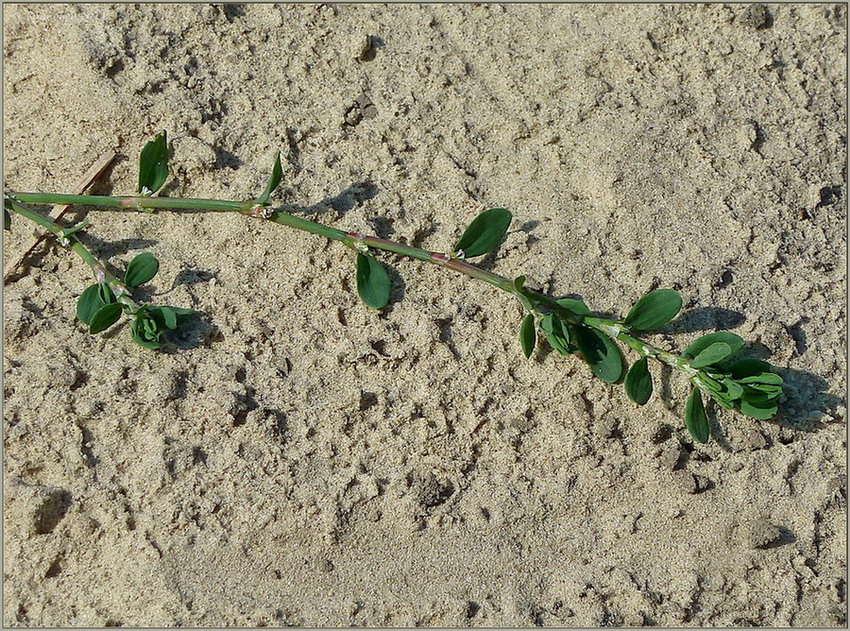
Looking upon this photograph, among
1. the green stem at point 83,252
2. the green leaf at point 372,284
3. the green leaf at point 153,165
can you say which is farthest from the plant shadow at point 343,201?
the green stem at point 83,252

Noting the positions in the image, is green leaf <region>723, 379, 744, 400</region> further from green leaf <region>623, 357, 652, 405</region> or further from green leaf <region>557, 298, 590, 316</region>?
green leaf <region>557, 298, 590, 316</region>

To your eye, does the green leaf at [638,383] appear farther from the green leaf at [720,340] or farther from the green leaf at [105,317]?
the green leaf at [105,317]

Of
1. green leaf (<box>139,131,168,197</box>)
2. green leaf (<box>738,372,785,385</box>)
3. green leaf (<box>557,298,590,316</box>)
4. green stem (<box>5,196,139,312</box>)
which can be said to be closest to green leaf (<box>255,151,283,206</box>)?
green leaf (<box>139,131,168,197</box>)

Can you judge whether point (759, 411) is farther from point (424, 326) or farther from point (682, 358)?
point (424, 326)

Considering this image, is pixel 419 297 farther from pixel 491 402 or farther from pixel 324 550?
pixel 324 550

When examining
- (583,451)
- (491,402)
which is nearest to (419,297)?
(491,402)

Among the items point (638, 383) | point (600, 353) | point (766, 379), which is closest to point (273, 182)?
point (600, 353)
